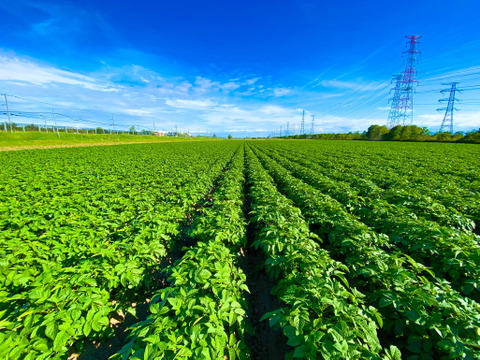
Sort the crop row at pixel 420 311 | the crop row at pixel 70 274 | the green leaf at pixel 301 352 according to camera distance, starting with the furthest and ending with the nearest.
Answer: the crop row at pixel 70 274 < the crop row at pixel 420 311 < the green leaf at pixel 301 352

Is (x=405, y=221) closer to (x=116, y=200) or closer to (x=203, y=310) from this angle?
(x=203, y=310)

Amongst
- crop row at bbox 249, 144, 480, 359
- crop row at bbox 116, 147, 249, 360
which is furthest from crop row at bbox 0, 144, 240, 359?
crop row at bbox 249, 144, 480, 359

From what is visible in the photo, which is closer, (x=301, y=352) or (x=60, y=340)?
(x=301, y=352)

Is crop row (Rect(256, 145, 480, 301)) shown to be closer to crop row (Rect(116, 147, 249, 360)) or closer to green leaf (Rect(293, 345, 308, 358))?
green leaf (Rect(293, 345, 308, 358))

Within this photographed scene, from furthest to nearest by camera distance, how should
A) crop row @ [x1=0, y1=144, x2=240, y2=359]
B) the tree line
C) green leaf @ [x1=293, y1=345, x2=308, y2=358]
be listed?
the tree line → crop row @ [x1=0, y1=144, x2=240, y2=359] → green leaf @ [x1=293, y1=345, x2=308, y2=358]

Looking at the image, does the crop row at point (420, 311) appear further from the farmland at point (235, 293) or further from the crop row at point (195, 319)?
the crop row at point (195, 319)

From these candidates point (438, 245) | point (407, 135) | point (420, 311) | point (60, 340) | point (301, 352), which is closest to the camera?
point (301, 352)

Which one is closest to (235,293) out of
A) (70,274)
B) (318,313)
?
(318,313)

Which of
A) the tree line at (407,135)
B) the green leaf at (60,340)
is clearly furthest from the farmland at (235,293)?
the tree line at (407,135)

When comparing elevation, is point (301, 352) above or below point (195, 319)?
above

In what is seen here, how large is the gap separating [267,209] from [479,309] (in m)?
4.18

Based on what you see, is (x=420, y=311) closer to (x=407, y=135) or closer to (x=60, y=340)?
(x=60, y=340)

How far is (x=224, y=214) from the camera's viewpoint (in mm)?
5453

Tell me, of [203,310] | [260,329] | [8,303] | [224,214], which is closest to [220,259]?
[203,310]
